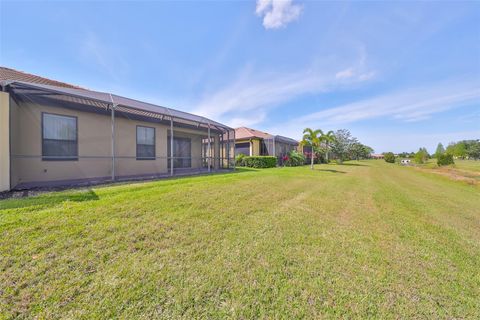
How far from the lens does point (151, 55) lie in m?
10.2

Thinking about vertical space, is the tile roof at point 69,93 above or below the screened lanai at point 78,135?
above

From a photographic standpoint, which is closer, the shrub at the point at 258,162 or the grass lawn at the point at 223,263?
the grass lawn at the point at 223,263

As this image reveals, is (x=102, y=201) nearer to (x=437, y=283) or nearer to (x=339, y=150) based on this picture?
(x=437, y=283)

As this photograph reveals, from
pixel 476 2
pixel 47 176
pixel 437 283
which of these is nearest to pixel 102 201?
pixel 47 176

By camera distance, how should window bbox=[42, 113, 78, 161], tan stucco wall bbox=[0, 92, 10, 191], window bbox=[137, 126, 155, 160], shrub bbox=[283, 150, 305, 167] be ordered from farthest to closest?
shrub bbox=[283, 150, 305, 167], window bbox=[137, 126, 155, 160], window bbox=[42, 113, 78, 161], tan stucco wall bbox=[0, 92, 10, 191]

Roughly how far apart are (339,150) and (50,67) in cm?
3686

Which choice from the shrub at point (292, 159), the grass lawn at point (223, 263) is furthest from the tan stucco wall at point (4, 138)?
the shrub at point (292, 159)

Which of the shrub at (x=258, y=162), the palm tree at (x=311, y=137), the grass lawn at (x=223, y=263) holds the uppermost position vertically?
the palm tree at (x=311, y=137)

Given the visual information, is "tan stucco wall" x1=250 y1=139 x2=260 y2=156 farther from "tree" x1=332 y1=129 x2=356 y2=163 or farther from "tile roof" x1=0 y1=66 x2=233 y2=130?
"tree" x1=332 y1=129 x2=356 y2=163

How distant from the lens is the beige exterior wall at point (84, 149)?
21.3ft

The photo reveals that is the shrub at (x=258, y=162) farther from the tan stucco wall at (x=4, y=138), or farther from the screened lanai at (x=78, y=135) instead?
the tan stucco wall at (x=4, y=138)

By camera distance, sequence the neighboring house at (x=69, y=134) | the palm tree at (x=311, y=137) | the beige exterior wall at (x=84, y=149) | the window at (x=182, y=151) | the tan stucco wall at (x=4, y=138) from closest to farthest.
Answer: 1. the tan stucco wall at (x=4, y=138)
2. the neighboring house at (x=69, y=134)
3. the beige exterior wall at (x=84, y=149)
4. the window at (x=182, y=151)
5. the palm tree at (x=311, y=137)

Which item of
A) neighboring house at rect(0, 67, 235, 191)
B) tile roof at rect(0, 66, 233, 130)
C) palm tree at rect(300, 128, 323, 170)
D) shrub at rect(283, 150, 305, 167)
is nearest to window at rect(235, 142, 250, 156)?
shrub at rect(283, 150, 305, 167)

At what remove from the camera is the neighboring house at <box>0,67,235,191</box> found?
578 cm
